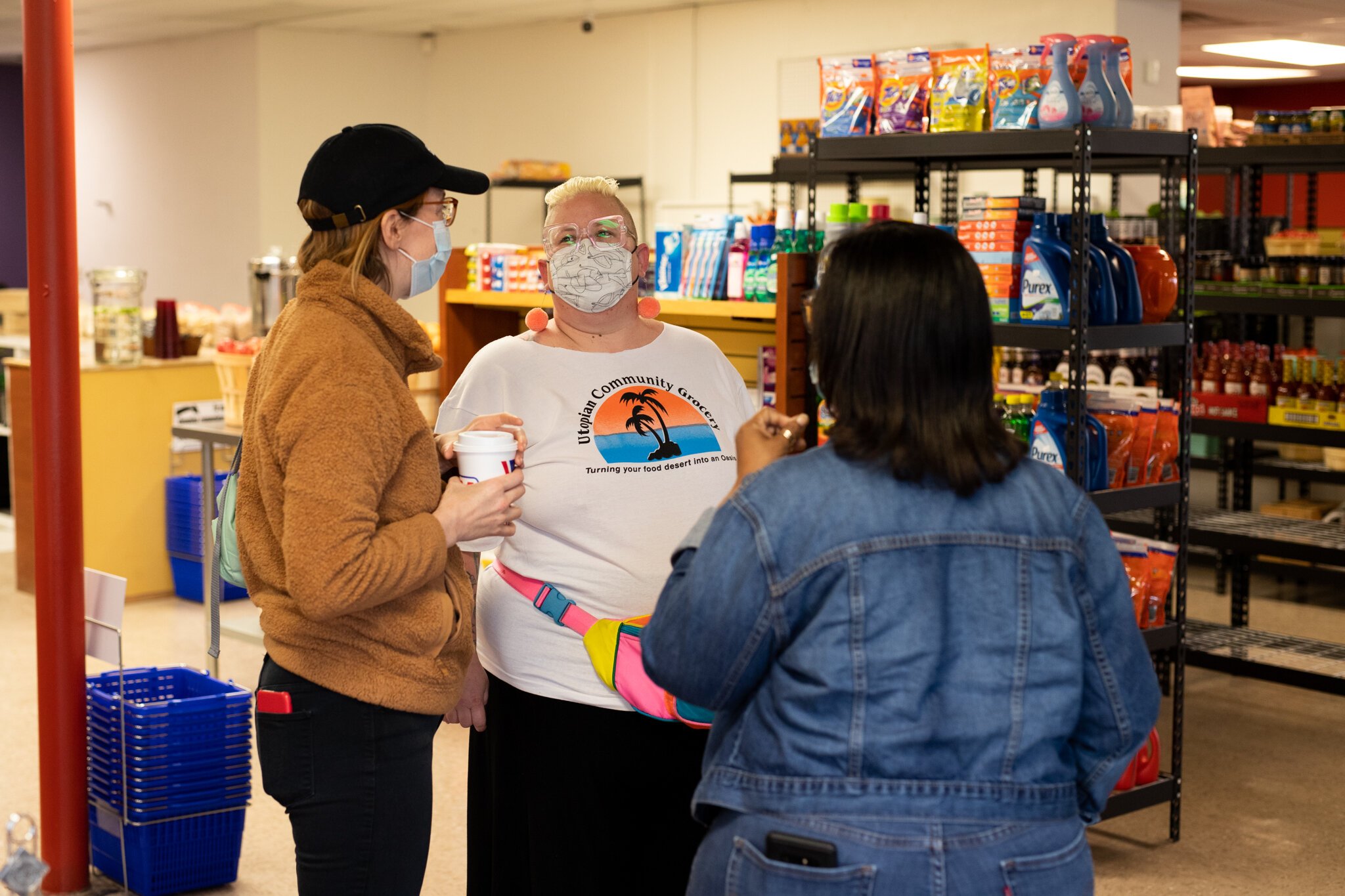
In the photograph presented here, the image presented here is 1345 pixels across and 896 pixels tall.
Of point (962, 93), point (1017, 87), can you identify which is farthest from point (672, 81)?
point (1017, 87)

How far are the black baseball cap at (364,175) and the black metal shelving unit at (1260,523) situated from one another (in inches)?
148

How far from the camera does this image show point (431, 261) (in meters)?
2.05

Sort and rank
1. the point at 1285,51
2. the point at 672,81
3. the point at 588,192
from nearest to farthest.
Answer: the point at 588,192, the point at 672,81, the point at 1285,51

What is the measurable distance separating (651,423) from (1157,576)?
1899 mm

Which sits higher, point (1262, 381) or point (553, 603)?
point (1262, 381)

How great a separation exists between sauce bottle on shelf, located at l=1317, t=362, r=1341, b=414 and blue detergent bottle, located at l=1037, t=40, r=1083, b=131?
248cm

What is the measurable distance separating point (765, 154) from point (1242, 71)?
18.5 ft

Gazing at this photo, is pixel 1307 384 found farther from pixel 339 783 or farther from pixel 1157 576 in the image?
pixel 339 783

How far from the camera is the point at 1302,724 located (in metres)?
4.92

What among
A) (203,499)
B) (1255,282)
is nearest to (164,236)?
(203,499)

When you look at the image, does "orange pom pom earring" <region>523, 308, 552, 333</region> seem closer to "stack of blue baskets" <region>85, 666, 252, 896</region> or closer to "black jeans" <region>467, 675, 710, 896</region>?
"black jeans" <region>467, 675, 710, 896</region>

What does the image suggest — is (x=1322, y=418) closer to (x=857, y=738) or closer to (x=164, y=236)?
(x=857, y=738)

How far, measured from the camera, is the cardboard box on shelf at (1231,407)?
5.48 metres

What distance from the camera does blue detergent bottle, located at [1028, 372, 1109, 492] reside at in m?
3.48
